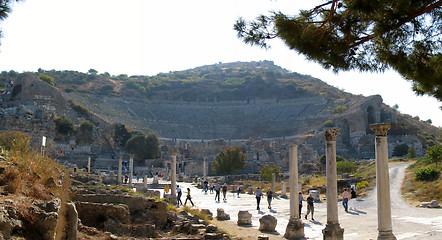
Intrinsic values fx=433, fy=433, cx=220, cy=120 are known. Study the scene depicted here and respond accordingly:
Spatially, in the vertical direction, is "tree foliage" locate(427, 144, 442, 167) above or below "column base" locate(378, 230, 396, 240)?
above

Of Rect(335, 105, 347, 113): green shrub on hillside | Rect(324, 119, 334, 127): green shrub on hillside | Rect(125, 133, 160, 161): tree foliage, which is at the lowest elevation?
Rect(125, 133, 160, 161): tree foliage

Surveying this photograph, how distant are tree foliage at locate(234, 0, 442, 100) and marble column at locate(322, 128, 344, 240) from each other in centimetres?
232

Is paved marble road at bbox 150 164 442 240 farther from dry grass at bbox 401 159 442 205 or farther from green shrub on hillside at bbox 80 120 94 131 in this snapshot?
green shrub on hillside at bbox 80 120 94 131

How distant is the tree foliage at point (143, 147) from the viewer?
195 feet

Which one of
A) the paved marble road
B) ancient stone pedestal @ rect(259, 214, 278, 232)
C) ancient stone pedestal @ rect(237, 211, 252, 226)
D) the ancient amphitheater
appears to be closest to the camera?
the paved marble road

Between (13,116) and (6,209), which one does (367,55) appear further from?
(13,116)

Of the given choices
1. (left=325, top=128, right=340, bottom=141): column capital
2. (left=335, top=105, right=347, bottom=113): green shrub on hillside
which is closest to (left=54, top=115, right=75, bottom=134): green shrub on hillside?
(left=335, top=105, right=347, bottom=113): green shrub on hillside

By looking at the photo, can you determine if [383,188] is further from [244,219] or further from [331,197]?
[244,219]

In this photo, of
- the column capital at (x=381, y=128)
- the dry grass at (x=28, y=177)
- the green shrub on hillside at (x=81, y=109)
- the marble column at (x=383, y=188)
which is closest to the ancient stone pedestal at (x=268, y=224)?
the marble column at (x=383, y=188)

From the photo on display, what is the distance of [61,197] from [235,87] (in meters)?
122

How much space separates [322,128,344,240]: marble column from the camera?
37.0 feet

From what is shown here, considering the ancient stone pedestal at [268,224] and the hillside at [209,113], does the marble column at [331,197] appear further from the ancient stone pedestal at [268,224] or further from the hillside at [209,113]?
the hillside at [209,113]

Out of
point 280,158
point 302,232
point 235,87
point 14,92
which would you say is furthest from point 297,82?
point 302,232

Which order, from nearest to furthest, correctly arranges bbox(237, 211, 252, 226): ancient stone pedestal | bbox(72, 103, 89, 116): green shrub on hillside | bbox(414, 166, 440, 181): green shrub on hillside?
bbox(237, 211, 252, 226): ancient stone pedestal, bbox(414, 166, 440, 181): green shrub on hillside, bbox(72, 103, 89, 116): green shrub on hillside
